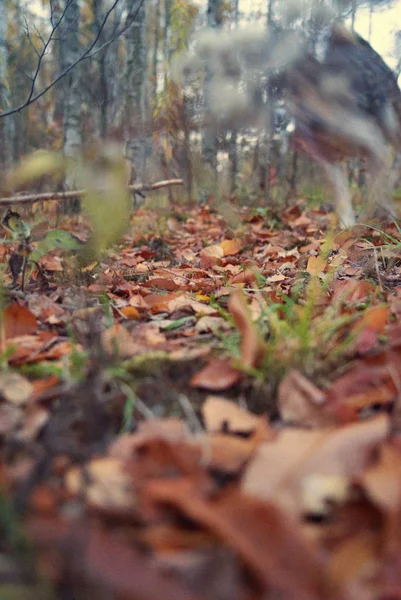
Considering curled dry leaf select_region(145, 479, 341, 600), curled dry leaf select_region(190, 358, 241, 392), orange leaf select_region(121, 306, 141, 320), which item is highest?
orange leaf select_region(121, 306, 141, 320)

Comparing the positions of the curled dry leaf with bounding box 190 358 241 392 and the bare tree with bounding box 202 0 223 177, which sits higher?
the bare tree with bounding box 202 0 223 177

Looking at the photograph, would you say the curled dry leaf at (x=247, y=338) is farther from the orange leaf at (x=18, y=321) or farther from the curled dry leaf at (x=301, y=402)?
the orange leaf at (x=18, y=321)

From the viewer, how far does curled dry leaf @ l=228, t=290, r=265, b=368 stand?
1.13 meters

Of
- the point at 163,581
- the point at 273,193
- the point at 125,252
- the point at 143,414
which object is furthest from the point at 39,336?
the point at 273,193

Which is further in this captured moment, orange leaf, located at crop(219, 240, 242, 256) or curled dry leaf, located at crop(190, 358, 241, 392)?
orange leaf, located at crop(219, 240, 242, 256)

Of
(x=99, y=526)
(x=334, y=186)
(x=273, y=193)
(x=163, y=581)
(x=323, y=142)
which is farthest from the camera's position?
(x=273, y=193)

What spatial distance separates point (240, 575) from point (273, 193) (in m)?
7.08

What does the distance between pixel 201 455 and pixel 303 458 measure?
0.55ft

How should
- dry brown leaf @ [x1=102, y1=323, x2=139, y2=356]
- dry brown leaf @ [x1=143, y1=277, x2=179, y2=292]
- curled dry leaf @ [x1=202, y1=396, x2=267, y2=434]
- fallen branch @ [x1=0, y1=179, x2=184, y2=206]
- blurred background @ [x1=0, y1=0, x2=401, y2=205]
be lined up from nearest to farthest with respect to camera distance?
curled dry leaf @ [x1=202, y1=396, x2=267, y2=434]
dry brown leaf @ [x1=102, y1=323, x2=139, y2=356]
fallen branch @ [x1=0, y1=179, x2=184, y2=206]
dry brown leaf @ [x1=143, y1=277, x2=179, y2=292]
blurred background @ [x1=0, y1=0, x2=401, y2=205]

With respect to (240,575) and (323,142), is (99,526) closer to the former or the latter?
(240,575)

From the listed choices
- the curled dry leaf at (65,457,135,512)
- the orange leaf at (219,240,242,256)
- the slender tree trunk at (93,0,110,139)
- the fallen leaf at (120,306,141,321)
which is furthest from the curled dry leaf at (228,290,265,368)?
the slender tree trunk at (93,0,110,139)

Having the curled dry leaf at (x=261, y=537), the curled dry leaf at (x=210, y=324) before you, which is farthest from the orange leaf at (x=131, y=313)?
the curled dry leaf at (x=261, y=537)

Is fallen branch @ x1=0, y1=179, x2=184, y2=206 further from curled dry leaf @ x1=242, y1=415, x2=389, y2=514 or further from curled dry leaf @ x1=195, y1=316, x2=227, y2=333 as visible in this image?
curled dry leaf @ x1=242, y1=415, x2=389, y2=514

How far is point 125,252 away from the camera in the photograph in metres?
3.21
